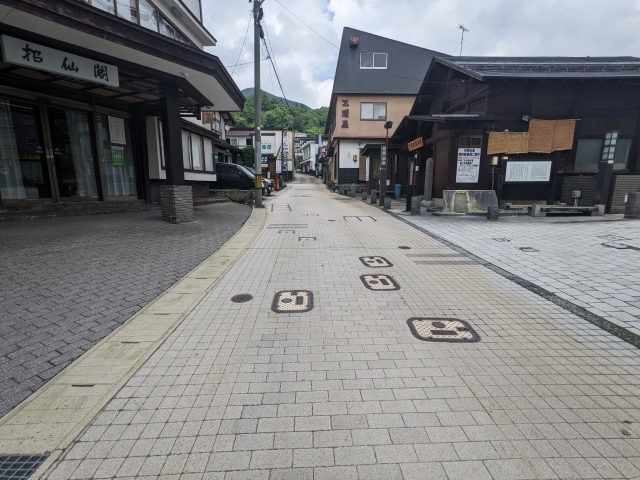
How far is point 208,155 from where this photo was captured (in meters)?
16.3

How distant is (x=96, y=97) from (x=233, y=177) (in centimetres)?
932

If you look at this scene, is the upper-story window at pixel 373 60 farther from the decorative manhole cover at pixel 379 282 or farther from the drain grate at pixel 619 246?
the decorative manhole cover at pixel 379 282

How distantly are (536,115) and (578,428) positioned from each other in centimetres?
1384

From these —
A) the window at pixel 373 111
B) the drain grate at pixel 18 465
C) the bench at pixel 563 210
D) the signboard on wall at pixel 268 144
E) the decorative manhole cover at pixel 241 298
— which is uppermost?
the window at pixel 373 111

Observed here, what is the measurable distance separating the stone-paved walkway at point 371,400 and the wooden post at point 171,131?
6.31m

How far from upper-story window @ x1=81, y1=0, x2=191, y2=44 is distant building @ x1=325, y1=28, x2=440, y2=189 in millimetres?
17304

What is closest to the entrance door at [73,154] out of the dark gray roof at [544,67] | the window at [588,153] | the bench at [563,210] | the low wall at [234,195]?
the low wall at [234,195]

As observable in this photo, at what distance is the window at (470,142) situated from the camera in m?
12.8

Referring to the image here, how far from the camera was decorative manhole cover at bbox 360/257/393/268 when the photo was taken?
622 cm

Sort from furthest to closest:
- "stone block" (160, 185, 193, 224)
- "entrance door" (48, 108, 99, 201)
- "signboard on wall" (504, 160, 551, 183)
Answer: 1. "signboard on wall" (504, 160, 551, 183)
2. "entrance door" (48, 108, 99, 201)
3. "stone block" (160, 185, 193, 224)

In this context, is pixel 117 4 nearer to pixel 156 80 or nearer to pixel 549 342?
pixel 156 80

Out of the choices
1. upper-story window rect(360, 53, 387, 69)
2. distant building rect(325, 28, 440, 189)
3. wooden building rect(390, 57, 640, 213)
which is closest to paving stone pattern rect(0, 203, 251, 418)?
wooden building rect(390, 57, 640, 213)

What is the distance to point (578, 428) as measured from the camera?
88.0 inches

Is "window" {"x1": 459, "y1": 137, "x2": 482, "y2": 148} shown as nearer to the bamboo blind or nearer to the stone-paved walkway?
the bamboo blind
